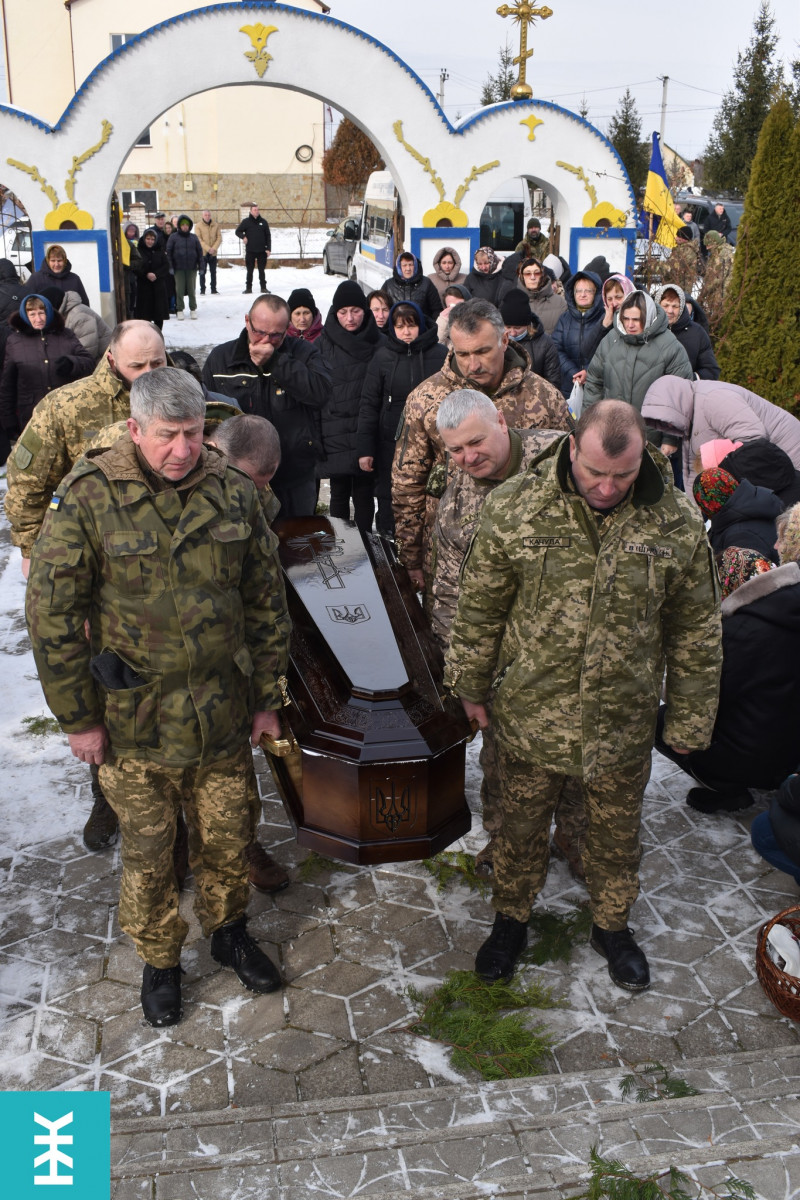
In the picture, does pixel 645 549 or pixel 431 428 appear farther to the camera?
pixel 431 428

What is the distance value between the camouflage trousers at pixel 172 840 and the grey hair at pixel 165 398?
0.96 meters

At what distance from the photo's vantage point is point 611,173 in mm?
12969

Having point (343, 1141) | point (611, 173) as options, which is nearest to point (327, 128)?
point (611, 173)

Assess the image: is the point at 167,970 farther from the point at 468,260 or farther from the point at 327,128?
the point at 327,128

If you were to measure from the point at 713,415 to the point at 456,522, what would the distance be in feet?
8.34

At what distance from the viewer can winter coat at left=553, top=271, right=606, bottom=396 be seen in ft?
26.5

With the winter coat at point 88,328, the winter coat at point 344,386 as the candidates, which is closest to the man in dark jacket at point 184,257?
the winter coat at point 88,328

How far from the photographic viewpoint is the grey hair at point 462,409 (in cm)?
328

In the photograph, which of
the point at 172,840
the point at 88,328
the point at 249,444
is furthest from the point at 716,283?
the point at 172,840

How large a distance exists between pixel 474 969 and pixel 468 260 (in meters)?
10.7

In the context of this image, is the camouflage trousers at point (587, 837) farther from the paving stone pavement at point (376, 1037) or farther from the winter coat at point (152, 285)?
the winter coat at point (152, 285)

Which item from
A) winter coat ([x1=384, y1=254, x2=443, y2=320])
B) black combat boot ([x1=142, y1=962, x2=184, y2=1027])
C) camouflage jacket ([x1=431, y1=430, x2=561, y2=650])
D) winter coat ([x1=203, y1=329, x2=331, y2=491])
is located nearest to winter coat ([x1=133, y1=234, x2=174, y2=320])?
winter coat ([x1=384, y1=254, x2=443, y2=320])

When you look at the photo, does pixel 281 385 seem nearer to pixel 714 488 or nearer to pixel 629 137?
pixel 714 488

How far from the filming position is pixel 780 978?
10.3 feet
